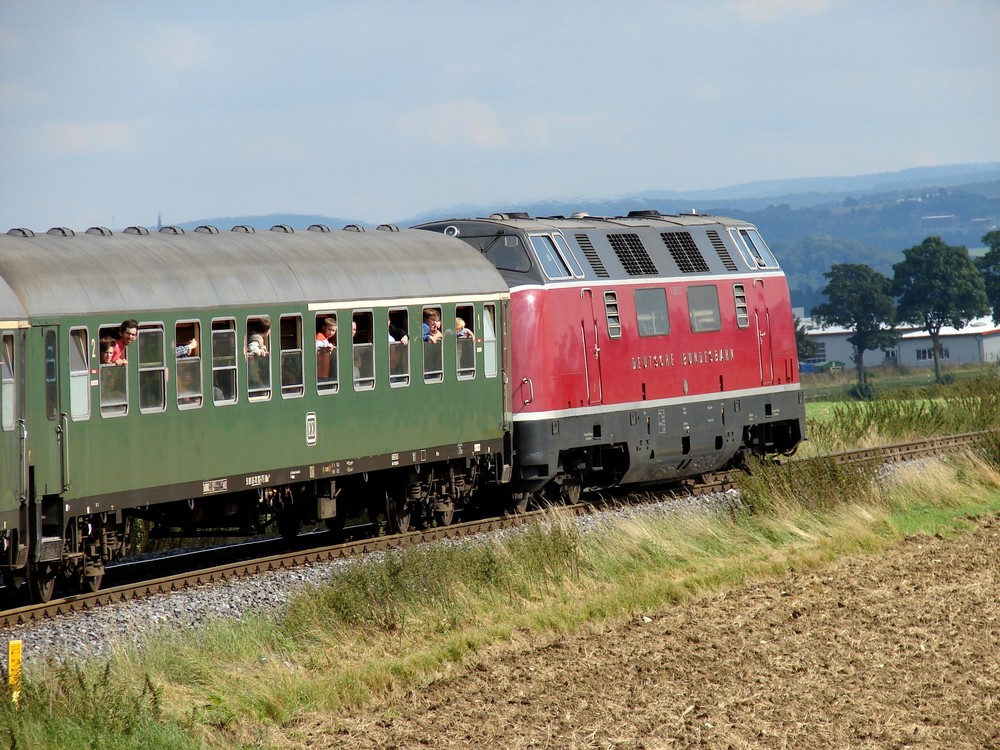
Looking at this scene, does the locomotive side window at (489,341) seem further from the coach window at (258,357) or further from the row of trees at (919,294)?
the row of trees at (919,294)

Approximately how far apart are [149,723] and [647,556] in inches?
316

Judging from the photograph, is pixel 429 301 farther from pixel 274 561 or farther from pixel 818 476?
pixel 818 476

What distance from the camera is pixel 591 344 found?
72.6 feet

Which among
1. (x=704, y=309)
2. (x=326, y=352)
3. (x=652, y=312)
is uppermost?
(x=704, y=309)

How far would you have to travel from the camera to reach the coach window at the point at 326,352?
1831 cm

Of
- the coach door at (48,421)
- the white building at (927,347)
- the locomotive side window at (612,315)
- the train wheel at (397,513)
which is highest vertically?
the white building at (927,347)

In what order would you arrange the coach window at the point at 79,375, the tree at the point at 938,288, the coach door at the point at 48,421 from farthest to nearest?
1. the tree at the point at 938,288
2. the coach window at the point at 79,375
3. the coach door at the point at 48,421

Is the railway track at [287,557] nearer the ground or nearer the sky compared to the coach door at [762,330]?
nearer the ground

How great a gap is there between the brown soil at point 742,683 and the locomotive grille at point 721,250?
31.4ft

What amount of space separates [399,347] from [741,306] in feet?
25.5

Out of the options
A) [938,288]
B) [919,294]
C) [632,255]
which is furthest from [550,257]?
[919,294]

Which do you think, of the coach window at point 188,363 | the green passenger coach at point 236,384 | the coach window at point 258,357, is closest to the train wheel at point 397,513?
the green passenger coach at point 236,384

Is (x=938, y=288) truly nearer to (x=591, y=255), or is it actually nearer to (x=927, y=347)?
(x=927, y=347)

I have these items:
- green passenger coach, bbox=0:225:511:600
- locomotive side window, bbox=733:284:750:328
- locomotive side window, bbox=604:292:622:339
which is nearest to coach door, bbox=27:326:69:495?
green passenger coach, bbox=0:225:511:600
